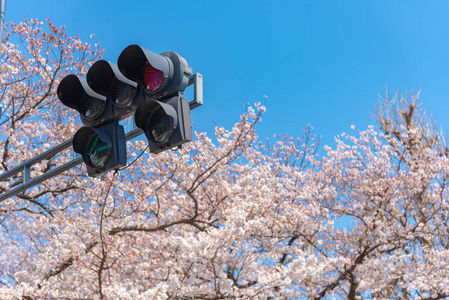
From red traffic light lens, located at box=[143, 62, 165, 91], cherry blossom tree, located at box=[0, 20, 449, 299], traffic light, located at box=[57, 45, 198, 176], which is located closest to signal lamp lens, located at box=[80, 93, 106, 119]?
traffic light, located at box=[57, 45, 198, 176]

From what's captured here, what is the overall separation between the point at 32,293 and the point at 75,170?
2803mm

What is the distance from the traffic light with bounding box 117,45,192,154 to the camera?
10.3 feet

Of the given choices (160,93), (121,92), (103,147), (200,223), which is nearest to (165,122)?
(160,93)

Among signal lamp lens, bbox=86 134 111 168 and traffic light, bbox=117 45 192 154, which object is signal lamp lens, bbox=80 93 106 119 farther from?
traffic light, bbox=117 45 192 154

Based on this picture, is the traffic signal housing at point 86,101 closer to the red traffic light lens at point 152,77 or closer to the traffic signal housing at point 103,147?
the traffic signal housing at point 103,147

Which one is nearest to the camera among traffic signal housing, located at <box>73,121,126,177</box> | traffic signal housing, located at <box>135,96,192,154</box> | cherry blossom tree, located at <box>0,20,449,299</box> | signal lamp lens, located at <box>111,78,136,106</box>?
traffic signal housing, located at <box>135,96,192,154</box>

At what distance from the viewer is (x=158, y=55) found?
3.19 meters

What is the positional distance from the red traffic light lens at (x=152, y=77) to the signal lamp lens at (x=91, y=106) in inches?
23.0

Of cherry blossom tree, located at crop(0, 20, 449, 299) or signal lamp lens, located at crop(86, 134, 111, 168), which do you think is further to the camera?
cherry blossom tree, located at crop(0, 20, 449, 299)

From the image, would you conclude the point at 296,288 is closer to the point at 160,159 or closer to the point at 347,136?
the point at 160,159

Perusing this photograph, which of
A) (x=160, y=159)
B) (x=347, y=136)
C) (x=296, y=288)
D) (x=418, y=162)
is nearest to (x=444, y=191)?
(x=418, y=162)

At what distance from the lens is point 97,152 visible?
368cm

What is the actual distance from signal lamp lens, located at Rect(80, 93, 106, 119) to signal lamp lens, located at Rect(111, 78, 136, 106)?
165 millimetres

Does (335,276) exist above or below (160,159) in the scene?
below
